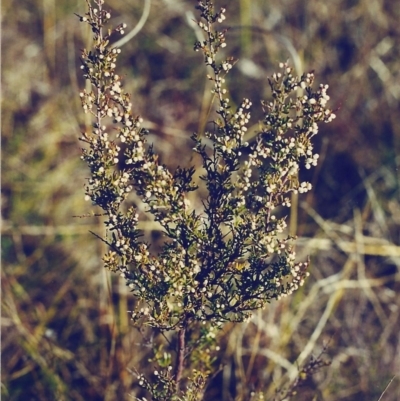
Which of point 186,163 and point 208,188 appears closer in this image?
point 208,188

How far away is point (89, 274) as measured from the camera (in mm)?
4012

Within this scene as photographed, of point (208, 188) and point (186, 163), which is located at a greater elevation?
point (186, 163)

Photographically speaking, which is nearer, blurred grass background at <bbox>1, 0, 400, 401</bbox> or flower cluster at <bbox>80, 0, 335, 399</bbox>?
flower cluster at <bbox>80, 0, 335, 399</bbox>

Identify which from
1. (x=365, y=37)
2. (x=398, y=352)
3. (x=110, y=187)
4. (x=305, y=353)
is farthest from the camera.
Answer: (x=365, y=37)

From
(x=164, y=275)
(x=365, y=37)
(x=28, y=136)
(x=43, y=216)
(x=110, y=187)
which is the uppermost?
(x=365, y=37)

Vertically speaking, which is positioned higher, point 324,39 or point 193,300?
point 324,39

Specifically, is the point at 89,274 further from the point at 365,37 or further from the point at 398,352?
the point at 365,37

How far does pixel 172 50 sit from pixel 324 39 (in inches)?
53.5

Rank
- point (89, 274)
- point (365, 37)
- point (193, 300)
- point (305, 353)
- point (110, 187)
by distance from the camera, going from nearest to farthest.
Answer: point (110, 187) < point (193, 300) < point (305, 353) < point (89, 274) < point (365, 37)

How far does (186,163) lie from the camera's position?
14.8ft

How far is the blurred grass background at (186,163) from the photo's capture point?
3.46m

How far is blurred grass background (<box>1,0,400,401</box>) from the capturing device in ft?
11.4

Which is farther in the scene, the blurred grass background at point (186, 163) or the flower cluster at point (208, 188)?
the blurred grass background at point (186, 163)

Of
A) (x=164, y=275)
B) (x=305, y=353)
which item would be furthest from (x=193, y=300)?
(x=305, y=353)
